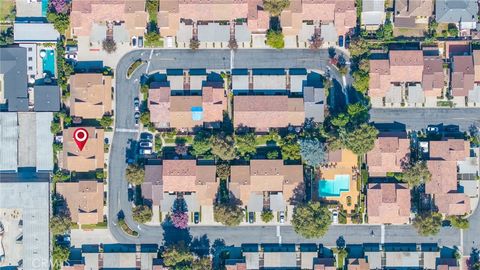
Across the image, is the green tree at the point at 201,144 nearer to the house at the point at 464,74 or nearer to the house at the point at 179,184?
the house at the point at 179,184

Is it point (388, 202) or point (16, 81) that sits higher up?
point (16, 81)

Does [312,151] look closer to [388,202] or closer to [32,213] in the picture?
[388,202]

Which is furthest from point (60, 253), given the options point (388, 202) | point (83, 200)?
point (388, 202)

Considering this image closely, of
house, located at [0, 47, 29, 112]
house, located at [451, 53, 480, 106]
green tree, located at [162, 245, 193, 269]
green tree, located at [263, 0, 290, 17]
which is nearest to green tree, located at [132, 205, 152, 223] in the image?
green tree, located at [162, 245, 193, 269]

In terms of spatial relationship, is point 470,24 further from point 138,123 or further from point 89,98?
point 89,98

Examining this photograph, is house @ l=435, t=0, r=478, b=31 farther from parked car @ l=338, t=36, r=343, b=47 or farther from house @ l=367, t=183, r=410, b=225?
house @ l=367, t=183, r=410, b=225

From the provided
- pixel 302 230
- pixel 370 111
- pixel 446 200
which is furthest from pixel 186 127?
pixel 446 200
